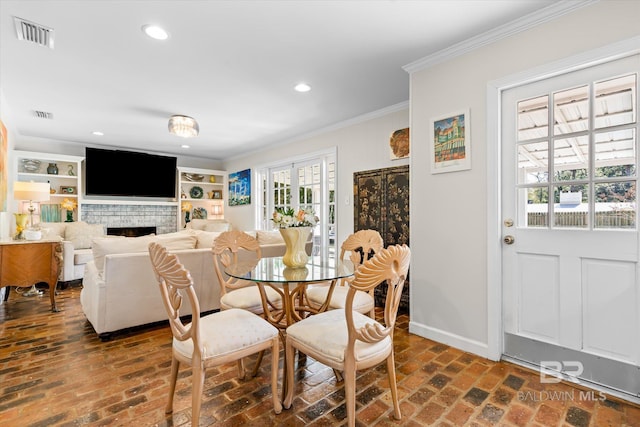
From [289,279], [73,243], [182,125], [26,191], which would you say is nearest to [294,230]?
[289,279]

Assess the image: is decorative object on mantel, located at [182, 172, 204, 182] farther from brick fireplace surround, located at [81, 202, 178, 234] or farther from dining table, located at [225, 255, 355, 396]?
dining table, located at [225, 255, 355, 396]

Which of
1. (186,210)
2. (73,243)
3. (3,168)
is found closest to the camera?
(3,168)

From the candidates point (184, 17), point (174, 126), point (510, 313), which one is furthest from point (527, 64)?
point (174, 126)

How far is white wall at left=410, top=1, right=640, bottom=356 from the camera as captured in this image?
6.77 ft

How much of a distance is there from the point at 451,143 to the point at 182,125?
331 centimetres

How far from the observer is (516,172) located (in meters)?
2.26

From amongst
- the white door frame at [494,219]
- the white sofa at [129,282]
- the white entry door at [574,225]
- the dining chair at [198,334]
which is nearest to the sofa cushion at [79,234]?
the white sofa at [129,282]

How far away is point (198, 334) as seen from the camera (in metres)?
1.43

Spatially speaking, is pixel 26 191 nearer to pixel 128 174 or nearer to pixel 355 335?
pixel 128 174

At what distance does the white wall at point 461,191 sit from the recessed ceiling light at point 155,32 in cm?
210

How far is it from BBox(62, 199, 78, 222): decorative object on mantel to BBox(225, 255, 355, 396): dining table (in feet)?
16.4

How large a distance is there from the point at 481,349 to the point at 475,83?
2.05 metres

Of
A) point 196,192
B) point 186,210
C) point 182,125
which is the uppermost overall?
point 182,125

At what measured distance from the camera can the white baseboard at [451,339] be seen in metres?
2.34
